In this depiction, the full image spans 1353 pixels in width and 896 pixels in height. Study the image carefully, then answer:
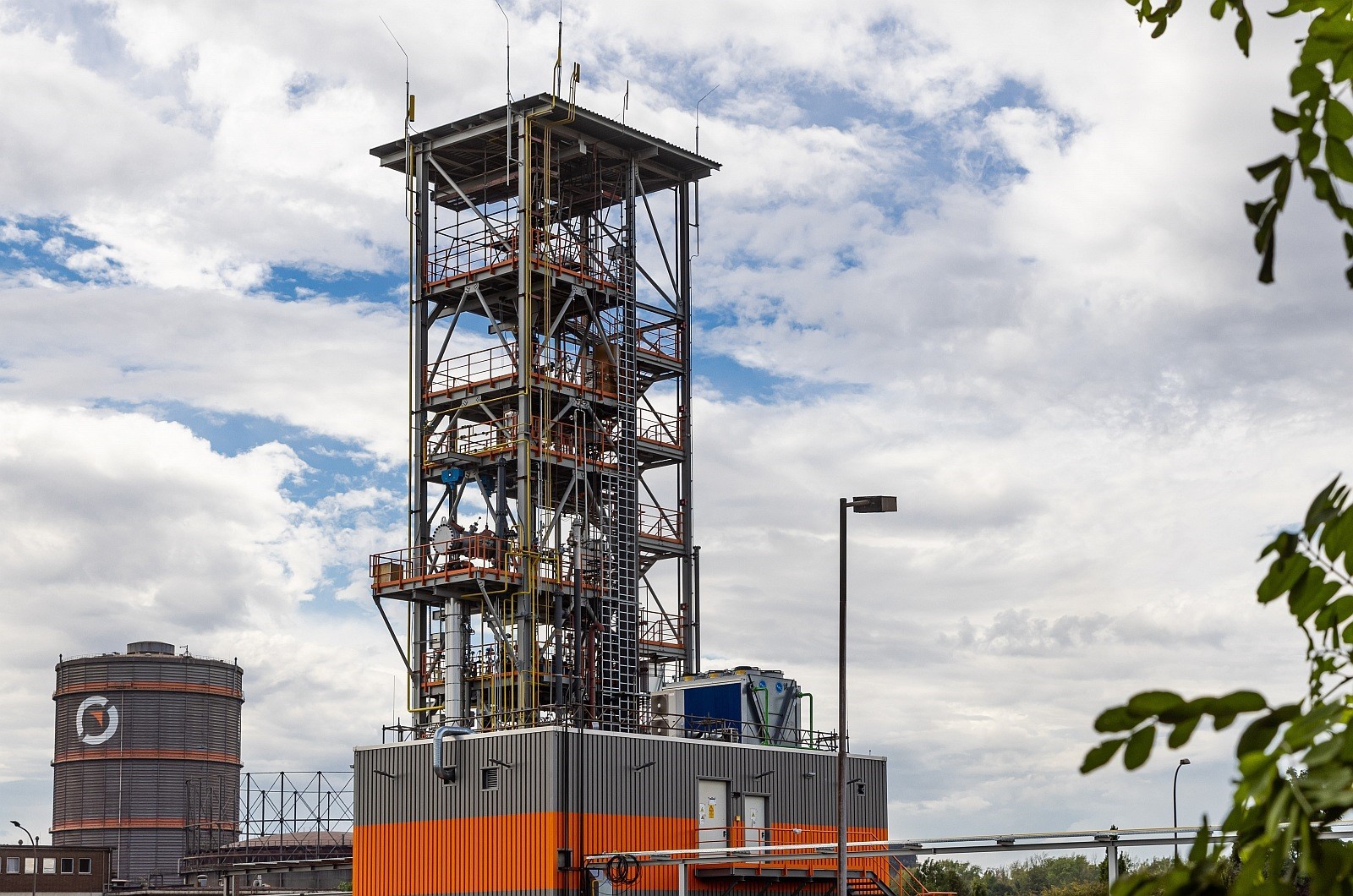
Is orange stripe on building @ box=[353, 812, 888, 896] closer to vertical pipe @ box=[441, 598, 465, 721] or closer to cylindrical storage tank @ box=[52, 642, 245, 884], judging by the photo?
vertical pipe @ box=[441, 598, 465, 721]

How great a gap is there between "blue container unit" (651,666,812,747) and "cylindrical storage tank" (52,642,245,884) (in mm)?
44733

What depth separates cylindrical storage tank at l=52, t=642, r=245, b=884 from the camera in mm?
91562

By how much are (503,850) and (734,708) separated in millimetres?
9772

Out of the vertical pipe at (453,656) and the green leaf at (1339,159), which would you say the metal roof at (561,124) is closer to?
the vertical pipe at (453,656)

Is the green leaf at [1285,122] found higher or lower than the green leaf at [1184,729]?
higher

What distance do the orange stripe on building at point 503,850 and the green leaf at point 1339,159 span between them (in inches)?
1611

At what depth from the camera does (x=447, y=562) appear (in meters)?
52.7

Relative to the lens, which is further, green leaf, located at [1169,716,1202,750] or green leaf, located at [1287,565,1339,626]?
green leaf, located at [1287,565,1339,626]

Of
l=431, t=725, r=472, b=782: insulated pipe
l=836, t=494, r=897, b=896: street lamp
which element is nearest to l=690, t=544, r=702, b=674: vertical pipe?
l=431, t=725, r=472, b=782: insulated pipe

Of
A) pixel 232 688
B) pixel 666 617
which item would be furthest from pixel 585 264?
pixel 232 688

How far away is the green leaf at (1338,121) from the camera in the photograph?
3.07 metres

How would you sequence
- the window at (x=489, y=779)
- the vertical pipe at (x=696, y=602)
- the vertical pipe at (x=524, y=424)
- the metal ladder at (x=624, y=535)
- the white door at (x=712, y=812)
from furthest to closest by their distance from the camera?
the vertical pipe at (x=696, y=602) → the metal ladder at (x=624, y=535) → the vertical pipe at (x=524, y=424) → the white door at (x=712, y=812) → the window at (x=489, y=779)

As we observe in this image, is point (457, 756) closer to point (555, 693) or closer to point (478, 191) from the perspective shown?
point (555, 693)

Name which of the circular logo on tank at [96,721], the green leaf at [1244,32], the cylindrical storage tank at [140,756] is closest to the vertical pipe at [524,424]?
the cylindrical storage tank at [140,756]
